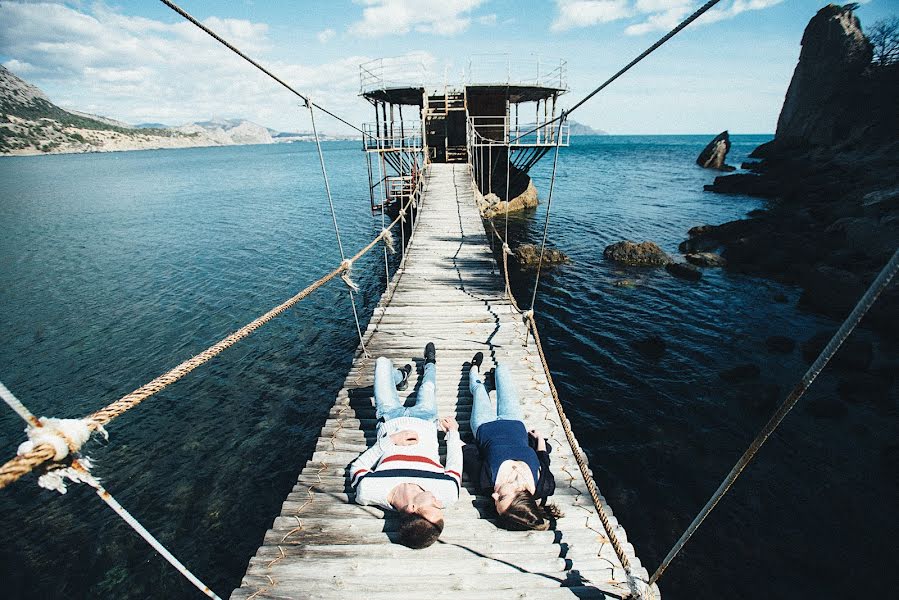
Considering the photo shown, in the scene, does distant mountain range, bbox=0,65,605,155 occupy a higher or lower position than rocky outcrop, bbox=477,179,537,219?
higher

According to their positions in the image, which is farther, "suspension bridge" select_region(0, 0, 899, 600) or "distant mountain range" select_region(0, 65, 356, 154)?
"distant mountain range" select_region(0, 65, 356, 154)

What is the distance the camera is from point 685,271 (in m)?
16.2

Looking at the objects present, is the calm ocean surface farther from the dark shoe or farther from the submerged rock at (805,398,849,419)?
the dark shoe

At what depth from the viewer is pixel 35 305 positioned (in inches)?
589

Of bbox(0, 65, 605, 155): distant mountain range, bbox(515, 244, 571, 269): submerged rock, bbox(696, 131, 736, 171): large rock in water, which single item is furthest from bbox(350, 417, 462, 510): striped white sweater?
bbox(0, 65, 605, 155): distant mountain range

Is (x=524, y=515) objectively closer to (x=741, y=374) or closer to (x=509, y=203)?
(x=741, y=374)

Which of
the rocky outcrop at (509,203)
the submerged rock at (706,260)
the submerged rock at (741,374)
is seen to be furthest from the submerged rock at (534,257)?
the submerged rock at (741,374)

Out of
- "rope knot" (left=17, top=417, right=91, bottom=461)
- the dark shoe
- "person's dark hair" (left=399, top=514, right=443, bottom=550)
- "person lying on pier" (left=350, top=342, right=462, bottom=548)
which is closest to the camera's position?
"rope knot" (left=17, top=417, right=91, bottom=461)

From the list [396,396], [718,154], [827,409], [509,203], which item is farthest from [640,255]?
[718,154]

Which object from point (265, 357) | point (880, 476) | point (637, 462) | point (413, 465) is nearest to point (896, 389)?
point (880, 476)

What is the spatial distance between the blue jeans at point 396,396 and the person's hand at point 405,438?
417mm

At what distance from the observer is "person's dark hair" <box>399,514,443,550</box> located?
349cm

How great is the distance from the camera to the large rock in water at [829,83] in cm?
3557

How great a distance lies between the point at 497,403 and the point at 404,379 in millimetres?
1523
